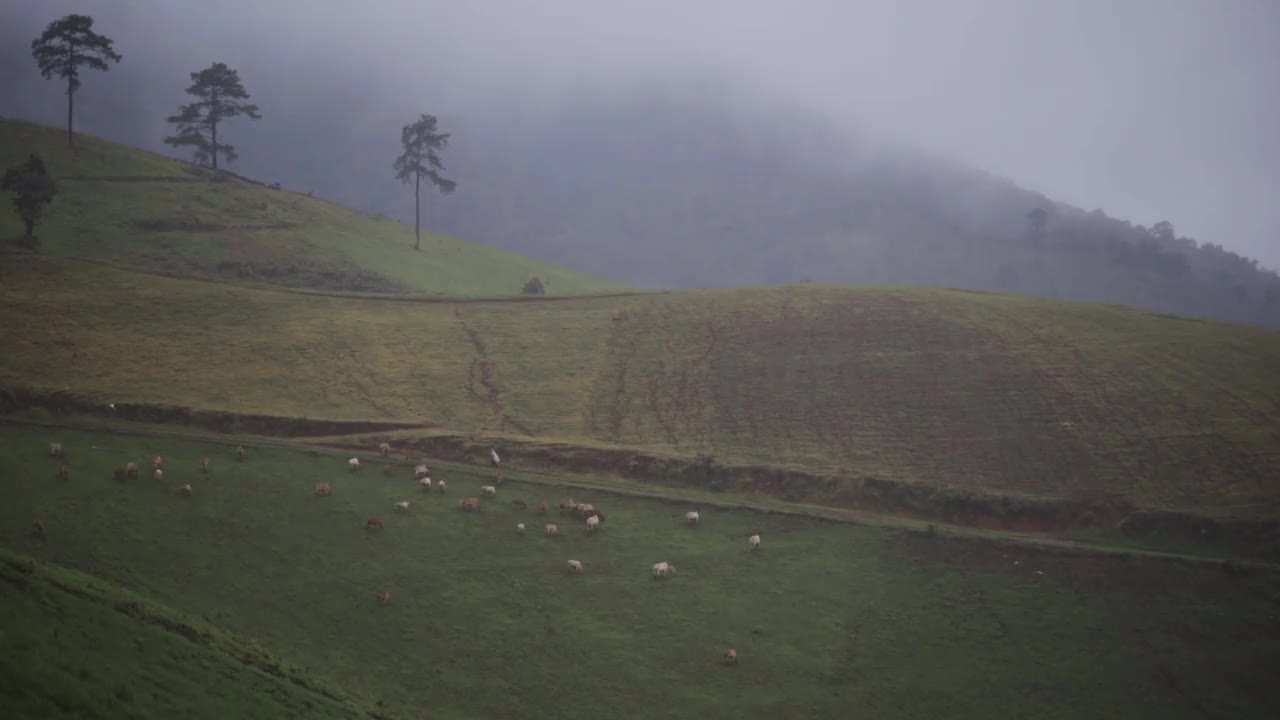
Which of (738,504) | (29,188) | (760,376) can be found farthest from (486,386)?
(29,188)

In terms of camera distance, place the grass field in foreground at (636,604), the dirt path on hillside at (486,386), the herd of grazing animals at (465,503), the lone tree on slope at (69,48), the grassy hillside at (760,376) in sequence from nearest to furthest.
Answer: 1. the grass field in foreground at (636,604)
2. the herd of grazing animals at (465,503)
3. the grassy hillside at (760,376)
4. the dirt path on hillside at (486,386)
5. the lone tree on slope at (69,48)

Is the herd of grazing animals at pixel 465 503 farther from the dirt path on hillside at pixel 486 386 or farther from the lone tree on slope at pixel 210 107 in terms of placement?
the lone tree on slope at pixel 210 107

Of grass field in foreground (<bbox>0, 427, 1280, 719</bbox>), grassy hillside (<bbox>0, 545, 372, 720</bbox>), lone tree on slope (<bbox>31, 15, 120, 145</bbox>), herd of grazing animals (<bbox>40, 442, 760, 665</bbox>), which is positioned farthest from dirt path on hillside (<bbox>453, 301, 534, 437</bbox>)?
lone tree on slope (<bbox>31, 15, 120, 145</bbox>)

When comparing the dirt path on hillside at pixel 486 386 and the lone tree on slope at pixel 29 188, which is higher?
the lone tree on slope at pixel 29 188

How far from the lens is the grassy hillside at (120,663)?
19.4 m

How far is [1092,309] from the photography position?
72438 millimetres

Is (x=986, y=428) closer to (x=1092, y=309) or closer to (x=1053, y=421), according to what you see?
(x=1053, y=421)

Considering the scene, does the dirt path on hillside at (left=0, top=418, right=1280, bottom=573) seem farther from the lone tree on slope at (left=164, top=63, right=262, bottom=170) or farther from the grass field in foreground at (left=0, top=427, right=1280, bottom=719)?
the lone tree on slope at (left=164, top=63, right=262, bottom=170)

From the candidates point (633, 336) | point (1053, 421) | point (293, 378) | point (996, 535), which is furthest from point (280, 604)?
point (1053, 421)

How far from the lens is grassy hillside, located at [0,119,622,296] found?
79.3 meters

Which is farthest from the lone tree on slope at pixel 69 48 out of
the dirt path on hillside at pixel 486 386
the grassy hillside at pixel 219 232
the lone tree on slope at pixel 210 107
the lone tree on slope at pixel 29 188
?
the dirt path on hillside at pixel 486 386

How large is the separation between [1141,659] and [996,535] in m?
9.01

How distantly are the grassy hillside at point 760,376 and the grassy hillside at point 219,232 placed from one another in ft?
43.7

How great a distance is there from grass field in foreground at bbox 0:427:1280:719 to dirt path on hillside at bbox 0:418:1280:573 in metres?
0.75
